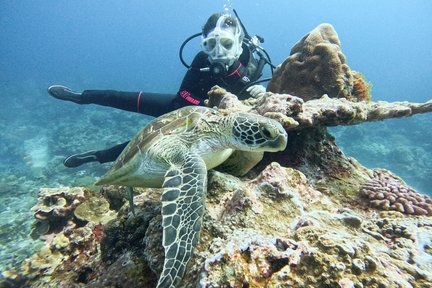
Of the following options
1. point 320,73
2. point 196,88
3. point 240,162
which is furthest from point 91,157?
point 320,73

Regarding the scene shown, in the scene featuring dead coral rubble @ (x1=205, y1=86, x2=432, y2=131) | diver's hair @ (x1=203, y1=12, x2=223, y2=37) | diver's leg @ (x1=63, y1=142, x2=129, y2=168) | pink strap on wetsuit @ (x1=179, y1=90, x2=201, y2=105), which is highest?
diver's hair @ (x1=203, y1=12, x2=223, y2=37)

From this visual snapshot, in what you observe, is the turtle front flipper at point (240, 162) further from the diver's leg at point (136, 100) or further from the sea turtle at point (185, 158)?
the diver's leg at point (136, 100)

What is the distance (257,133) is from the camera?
2.39m

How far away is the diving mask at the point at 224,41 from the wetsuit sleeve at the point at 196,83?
37 cm

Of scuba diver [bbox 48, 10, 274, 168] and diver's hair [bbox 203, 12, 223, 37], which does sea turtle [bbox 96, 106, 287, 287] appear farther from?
diver's hair [bbox 203, 12, 223, 37]

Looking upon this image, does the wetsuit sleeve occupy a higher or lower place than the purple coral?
higher

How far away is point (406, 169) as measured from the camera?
1586 centimetres

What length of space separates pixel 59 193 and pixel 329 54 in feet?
17.6

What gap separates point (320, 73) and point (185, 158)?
3.13 meters

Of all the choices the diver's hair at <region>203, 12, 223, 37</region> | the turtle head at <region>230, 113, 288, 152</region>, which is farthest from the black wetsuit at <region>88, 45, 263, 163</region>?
the turtle head at <region>230, 113, 288, 152</region>

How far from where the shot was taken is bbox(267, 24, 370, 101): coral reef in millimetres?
4242

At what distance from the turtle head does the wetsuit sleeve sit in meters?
3.78

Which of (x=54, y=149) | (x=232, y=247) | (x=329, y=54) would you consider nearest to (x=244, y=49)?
(x=329, y=54)

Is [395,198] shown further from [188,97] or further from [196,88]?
[196,88]
